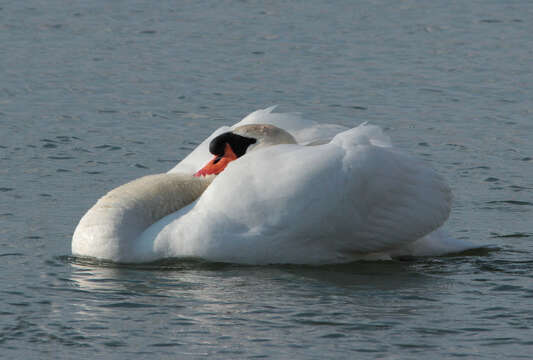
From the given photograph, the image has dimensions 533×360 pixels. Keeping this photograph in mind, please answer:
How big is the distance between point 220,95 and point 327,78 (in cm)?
151

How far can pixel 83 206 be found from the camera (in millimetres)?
11094

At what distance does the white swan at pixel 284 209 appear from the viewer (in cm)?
922

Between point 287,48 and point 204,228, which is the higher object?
point 287,48

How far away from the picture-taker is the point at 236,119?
14.4 meters

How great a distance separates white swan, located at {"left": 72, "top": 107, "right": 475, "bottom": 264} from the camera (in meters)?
9.22

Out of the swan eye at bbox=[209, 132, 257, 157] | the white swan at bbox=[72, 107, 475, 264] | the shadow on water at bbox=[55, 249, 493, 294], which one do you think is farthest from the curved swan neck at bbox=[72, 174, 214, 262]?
the swan eye at bbox=[209, 132, 257, 157]

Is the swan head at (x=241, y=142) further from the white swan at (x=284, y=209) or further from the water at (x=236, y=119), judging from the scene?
the water at (x=236, y=119)

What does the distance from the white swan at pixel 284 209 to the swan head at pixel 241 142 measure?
0.02m

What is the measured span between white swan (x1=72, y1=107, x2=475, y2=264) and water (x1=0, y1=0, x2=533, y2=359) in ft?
0.57

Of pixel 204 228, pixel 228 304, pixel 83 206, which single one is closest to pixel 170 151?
pixel 83 206

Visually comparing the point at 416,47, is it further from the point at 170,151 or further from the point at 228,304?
the point at 228,304

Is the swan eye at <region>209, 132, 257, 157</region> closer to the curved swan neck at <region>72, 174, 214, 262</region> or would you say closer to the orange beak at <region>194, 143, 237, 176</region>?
the orange beak at <region>194, 143, 237, 176</region>

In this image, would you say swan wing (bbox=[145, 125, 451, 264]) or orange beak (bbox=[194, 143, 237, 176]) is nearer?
swan wing (bbox=[145, 125, 451, 264])

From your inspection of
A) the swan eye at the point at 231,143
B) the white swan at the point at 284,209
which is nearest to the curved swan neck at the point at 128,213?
→ the white swan at the point at 284,209
